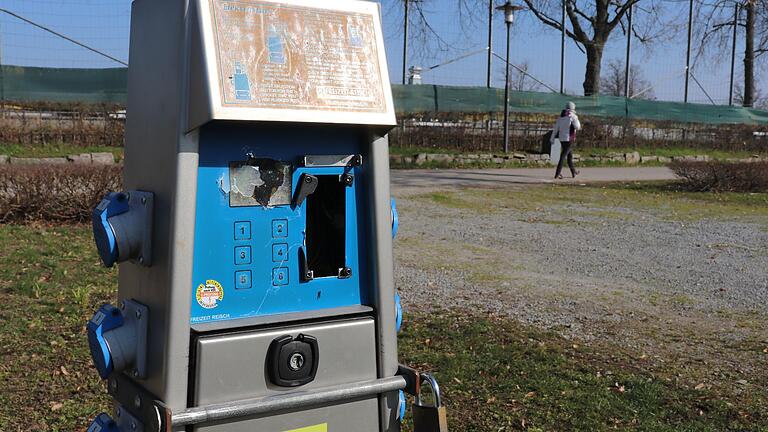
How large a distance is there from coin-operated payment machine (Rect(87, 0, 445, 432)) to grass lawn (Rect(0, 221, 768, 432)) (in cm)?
147

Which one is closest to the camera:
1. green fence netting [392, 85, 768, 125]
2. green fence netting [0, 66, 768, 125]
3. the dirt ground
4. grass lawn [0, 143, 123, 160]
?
the dirt ground

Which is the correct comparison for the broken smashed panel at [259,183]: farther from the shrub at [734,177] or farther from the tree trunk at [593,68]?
the tree trunk at [593,68]

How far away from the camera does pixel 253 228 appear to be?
2.56m

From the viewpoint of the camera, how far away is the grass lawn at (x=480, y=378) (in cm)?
402

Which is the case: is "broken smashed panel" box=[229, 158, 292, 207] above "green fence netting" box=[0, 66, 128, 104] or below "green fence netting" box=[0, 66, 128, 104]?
below

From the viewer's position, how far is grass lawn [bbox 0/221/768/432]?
402cm

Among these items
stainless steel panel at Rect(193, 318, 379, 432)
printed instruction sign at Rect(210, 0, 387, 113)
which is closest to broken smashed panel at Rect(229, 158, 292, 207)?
printed instruction sign at Rect(210, 0, 387, 113)

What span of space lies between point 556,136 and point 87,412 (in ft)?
49.6

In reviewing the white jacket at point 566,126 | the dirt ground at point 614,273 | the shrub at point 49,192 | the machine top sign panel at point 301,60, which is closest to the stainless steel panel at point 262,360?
the machine top sign panel at point 301,60

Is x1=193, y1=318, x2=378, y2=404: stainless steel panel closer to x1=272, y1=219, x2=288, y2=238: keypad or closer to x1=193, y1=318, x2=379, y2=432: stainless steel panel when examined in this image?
x1=193, y1=318, x2=379, y2=432: stainless steel panel

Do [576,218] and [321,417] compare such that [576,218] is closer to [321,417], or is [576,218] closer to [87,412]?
[87,412]

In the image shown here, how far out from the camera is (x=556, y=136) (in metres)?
18.1

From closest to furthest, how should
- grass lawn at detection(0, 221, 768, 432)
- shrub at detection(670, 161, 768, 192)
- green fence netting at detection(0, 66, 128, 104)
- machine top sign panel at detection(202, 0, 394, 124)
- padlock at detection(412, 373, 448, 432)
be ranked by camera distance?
machine top sign panel at detection(202, 0, 394, 124), padlock at detection(412, 373, 448, 432), grass lawn at detection(0, 221, 768, 432), shrub at detection(670, 161, 768, 192), green fence netting at detection(0, 66, 128, 104)

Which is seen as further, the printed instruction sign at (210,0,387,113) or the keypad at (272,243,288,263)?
the keypad at (272,243,288,263)
